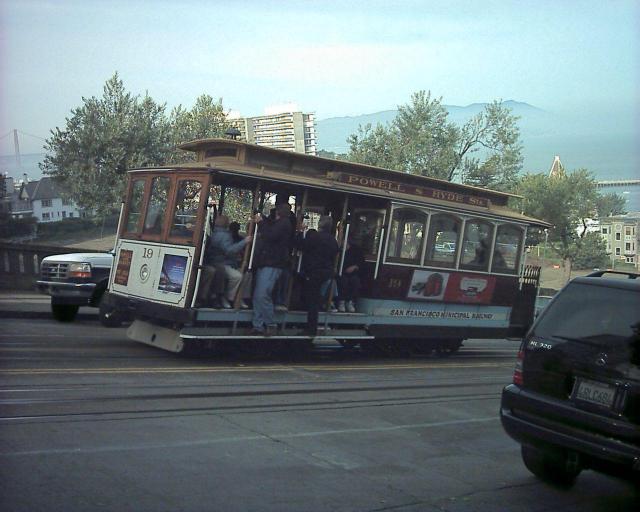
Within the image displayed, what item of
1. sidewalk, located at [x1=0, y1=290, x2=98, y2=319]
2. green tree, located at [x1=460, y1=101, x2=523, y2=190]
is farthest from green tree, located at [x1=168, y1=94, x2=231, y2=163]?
sidewalk, located at [x1=0, y1=290, x2=98, y2=319]

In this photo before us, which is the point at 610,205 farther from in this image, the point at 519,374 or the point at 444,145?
the point at 519,374

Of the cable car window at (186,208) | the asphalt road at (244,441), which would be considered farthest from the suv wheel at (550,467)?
the cable car window at (186,208)

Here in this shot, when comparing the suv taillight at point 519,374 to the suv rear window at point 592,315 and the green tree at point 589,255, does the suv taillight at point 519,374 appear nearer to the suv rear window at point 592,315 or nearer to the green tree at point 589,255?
the suv rear window at point 592,315

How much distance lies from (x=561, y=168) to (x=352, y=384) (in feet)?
133

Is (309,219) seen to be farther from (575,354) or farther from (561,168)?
(561,168)

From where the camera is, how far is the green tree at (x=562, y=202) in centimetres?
3869

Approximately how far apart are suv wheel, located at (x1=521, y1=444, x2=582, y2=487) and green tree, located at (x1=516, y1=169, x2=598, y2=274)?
31450 millimetres

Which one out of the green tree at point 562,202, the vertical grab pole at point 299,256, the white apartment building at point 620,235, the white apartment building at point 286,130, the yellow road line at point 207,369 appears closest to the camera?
the yellow road line at point 207,369

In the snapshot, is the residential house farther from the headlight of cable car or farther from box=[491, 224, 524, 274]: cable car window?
box=[491, 224, 524, 274]: cable car window

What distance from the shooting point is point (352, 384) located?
11234 millimetres

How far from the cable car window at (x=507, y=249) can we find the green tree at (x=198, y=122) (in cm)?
2528

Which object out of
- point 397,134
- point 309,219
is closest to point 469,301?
point 309,219

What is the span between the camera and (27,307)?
55.2ft

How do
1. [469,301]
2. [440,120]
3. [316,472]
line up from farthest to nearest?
[440,120]
[469,301]
[316,472]
